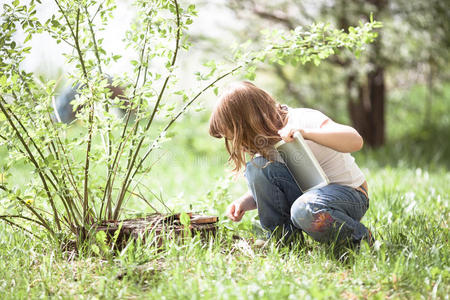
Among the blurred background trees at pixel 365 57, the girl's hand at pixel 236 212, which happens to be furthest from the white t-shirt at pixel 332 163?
the blurred background trees at pixel 365 57

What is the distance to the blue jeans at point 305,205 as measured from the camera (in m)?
1.89

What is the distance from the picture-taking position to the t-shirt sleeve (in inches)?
77.4

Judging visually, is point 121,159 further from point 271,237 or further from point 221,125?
point 271,237

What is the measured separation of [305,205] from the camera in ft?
6.24

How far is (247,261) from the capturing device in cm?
188

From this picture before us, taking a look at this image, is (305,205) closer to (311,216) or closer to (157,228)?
(311,216)

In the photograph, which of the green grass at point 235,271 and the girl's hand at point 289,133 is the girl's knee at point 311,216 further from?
the girl's hand at point 289,133

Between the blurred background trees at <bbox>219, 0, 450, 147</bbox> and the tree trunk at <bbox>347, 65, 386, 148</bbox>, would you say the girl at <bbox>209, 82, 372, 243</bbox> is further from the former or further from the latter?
the tree trunk at <bbox>347, 65, 386, 148</bbox>

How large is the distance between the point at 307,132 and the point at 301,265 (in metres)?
0.48

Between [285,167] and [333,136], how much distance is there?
33 cm

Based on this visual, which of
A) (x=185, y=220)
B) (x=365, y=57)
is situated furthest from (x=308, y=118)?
(x=365, y=57)

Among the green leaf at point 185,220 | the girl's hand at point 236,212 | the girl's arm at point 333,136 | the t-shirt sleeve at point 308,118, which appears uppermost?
the t-shirt sleeve at point 308,118

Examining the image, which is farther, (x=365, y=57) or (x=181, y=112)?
(x=365, y=57)

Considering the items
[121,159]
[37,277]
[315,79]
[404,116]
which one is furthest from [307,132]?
[404,116]
